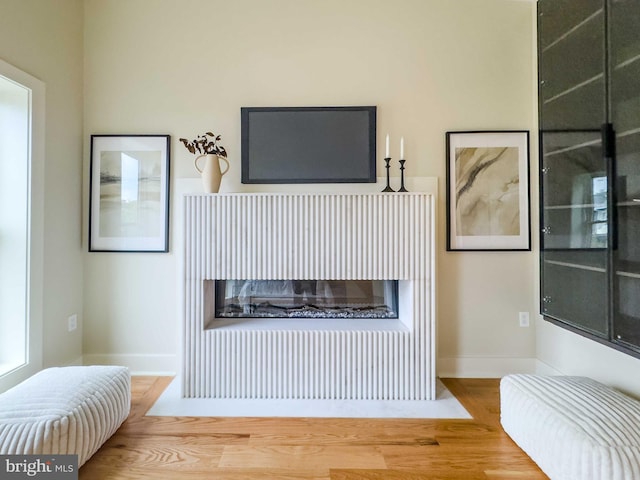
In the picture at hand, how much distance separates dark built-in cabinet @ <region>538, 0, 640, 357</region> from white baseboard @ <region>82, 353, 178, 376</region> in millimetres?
2693

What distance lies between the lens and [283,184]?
245 cm

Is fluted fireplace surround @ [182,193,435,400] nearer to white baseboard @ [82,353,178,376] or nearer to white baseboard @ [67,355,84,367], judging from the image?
white baseboard @ [82,353,178,376]

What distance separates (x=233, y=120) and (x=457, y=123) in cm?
167

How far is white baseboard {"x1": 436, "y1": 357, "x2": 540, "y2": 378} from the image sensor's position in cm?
248

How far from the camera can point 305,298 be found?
2.54 meters

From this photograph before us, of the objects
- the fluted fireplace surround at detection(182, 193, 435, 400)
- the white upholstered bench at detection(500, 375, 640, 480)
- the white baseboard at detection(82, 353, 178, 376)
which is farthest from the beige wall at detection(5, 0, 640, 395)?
the white upholstered bench at detection(500, 375, 640, 480)

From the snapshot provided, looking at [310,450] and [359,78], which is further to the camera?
[359,78]

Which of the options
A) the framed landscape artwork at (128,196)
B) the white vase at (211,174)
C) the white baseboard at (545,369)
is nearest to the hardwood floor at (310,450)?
the white baseboard at (545,369)

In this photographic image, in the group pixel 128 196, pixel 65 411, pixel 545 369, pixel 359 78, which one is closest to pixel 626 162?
pixel 545 369

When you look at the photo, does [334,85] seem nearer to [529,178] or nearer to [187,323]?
[529,178]

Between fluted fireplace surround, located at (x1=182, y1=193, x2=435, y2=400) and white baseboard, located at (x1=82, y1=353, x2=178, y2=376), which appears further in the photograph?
white baseboard, located at (x1=82, y1=353, x2=178, y2=376)

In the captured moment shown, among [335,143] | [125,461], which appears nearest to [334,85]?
[335,143]

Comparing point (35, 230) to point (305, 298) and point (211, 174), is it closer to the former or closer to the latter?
point (211, 174)

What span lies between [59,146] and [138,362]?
1639mm
